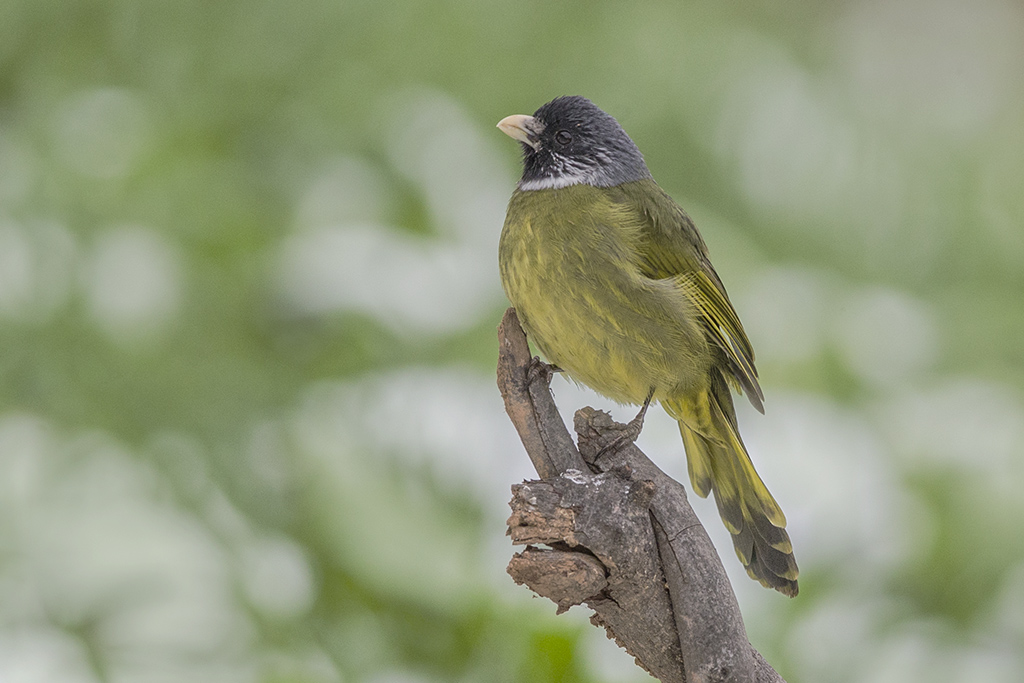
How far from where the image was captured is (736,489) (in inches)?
108

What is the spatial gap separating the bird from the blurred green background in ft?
2.33

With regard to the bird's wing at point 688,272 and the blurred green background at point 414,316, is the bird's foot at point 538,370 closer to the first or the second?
the bird's wing at point 688,272

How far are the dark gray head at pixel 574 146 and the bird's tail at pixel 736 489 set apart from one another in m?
0.66

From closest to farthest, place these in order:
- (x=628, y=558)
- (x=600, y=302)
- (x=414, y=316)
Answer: (x=628, y=558)
(x=600, y=302)
(x=414, y=316)

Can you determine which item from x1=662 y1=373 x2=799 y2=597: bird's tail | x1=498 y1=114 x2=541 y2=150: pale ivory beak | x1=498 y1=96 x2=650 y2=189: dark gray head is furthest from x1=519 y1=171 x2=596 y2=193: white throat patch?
x1=662 y1=373 x2=799 y2=597: bird's tail

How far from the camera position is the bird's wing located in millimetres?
2680

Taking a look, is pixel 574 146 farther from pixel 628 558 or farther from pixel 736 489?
pixel 628 558

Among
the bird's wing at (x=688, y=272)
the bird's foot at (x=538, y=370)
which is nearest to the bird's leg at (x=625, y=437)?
the bird's foot at (x=538, y=370)

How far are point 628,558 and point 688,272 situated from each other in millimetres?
A: 880

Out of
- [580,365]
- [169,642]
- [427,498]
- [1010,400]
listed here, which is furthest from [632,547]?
[1010,400]

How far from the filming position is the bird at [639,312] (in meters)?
2.59

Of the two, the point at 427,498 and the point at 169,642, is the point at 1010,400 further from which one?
the point at 169,642

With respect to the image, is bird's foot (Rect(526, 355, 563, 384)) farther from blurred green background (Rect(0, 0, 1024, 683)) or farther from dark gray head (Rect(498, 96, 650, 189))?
blurred green background (Rect(0, 0, 1024, 683))

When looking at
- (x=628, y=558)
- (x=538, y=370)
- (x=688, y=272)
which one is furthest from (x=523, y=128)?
(x=628, y=558)
